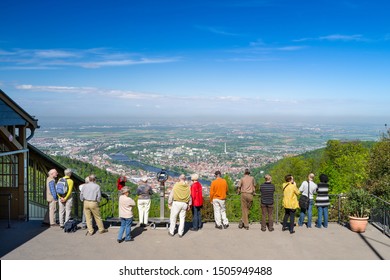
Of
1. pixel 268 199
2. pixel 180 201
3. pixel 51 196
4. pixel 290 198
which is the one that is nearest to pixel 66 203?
pixel 51 196

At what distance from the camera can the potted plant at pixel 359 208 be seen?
9422 millimetres

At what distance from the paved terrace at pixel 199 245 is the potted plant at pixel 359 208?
9.7 inches

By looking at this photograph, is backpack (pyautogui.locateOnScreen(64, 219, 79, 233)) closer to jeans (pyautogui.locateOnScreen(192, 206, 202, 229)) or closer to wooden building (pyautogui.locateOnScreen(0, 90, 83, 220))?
wooden building (pyautogui.locateOnScreen(0, 90, 83, 220))

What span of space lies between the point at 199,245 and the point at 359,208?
4.38 metres

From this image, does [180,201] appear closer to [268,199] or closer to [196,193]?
[196,193]

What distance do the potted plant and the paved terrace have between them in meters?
0.25

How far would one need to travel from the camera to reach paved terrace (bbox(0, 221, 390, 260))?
760cm

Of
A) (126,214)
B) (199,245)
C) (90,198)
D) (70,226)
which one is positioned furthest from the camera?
(70,226)

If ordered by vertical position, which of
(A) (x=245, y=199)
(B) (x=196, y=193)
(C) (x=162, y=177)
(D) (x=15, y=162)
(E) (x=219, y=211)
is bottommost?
(E) (x=219, y=211)

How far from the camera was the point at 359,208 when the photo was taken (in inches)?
376

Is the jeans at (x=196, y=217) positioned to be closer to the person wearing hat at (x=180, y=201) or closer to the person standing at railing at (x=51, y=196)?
the person wearing hat at (x=180, y=201)

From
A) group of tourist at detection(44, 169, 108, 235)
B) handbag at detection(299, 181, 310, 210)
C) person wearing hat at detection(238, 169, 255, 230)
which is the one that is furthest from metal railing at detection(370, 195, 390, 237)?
group of tourist at detection(44, 169, 108, 235)

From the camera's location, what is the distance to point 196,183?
9445mm

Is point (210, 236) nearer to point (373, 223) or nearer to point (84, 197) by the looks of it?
point (84, 197)
